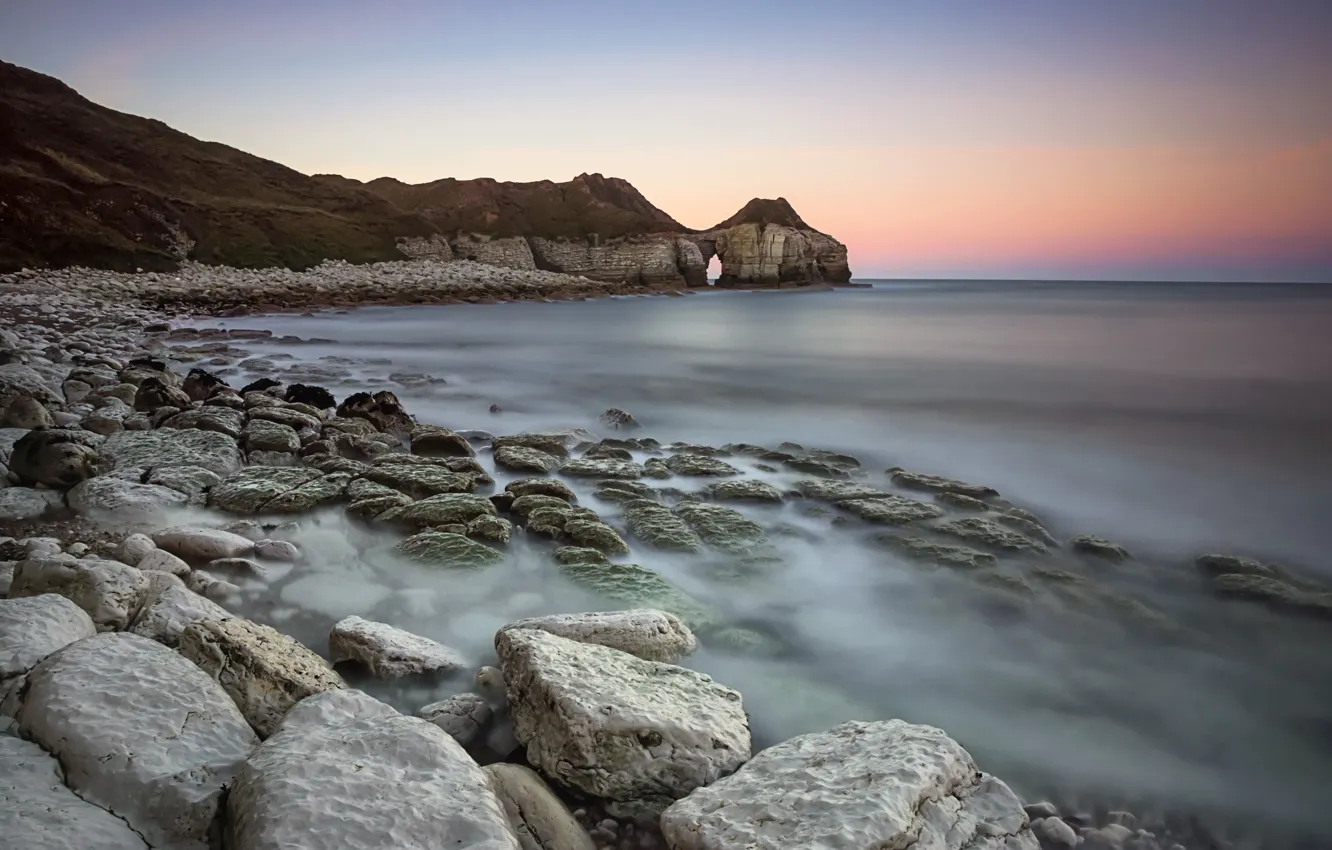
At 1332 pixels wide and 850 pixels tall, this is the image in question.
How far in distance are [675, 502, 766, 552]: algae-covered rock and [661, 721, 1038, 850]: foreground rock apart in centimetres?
219

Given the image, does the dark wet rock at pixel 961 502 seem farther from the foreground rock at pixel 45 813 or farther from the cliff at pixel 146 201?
the cliff at pixel 146 201

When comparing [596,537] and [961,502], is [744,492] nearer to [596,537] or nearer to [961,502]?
[596,537]

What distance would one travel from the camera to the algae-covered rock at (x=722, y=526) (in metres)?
4.32

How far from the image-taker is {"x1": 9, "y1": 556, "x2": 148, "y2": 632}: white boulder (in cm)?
254

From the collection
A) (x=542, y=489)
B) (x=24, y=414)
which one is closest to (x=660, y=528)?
(x=542, y=489)

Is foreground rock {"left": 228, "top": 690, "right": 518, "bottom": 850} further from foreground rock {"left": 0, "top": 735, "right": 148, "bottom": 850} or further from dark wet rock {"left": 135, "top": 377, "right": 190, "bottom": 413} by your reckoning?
dark wet rock {"left": 135, "top": 377, "right": 190, "bottom": 413}

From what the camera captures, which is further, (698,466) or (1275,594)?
(698,466)

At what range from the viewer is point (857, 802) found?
1.76 metres

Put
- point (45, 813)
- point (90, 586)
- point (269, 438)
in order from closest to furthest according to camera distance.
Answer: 1. point (45, 813)
2. point (90, 586)
3. point (269, 438)

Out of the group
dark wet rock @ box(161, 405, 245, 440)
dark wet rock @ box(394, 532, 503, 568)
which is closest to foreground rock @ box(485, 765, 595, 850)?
dark wet rock @ box(394, 532, 503, 568)

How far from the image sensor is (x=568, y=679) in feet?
7.23

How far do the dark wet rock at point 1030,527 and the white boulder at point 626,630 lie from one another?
275 centimetres

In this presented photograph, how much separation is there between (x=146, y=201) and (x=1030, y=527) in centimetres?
4945

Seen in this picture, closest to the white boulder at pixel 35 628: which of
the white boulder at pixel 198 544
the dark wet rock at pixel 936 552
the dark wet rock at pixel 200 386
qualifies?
the white boulder at pixel 198 544
